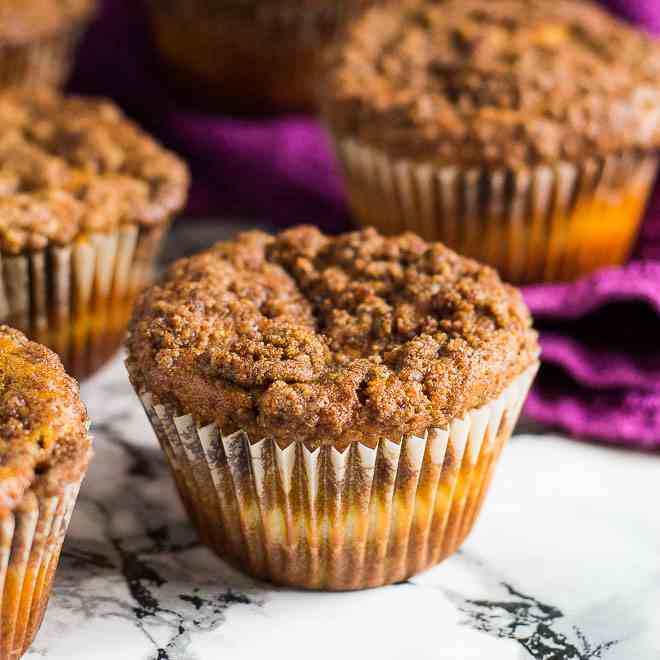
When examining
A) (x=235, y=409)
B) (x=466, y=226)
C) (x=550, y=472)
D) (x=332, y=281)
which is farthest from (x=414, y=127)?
(x=235, y=409)

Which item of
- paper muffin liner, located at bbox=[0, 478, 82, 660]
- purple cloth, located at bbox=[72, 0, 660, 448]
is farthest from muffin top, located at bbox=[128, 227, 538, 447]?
purple cloth, located at bbox=[72, 0, 660, 448]

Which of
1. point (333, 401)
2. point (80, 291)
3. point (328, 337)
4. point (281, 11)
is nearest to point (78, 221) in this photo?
point (80, 291)

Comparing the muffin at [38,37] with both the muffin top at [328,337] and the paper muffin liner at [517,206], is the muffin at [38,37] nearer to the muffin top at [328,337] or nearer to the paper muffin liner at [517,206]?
the paper muffin liner at [517,206]

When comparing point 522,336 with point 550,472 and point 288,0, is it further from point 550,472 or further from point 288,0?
point 288,0

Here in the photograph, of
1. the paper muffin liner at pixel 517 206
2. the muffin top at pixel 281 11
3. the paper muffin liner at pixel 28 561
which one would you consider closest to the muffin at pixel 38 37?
the muffin top at pixel 281 11

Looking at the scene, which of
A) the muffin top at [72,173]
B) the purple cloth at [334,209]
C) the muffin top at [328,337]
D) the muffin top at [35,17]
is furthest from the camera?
the muffin top at [35,17]

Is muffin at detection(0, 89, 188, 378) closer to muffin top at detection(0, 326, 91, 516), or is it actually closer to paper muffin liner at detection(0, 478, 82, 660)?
muffin top at detection(0, 326, 91, 516)
